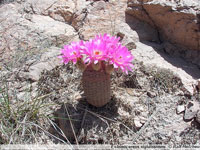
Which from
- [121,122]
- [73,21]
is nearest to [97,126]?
[121,122]

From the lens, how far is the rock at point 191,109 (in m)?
2.06

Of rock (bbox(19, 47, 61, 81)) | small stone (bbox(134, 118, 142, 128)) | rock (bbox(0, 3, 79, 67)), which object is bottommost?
small stone (bbox(134, 118, 142, 128))

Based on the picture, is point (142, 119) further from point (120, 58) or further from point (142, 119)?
point (120, 58)

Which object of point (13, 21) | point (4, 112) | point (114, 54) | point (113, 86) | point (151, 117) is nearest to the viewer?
point (114, 54)

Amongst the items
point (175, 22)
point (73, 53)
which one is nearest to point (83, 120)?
point (73, 53)

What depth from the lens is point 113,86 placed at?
2.37 meters

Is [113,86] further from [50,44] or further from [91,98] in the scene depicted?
[50,44]

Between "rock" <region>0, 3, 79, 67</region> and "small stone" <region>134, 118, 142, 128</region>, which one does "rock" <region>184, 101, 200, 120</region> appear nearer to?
"small stone" <region>134, 118, 142, 128</region>

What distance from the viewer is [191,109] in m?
2.09

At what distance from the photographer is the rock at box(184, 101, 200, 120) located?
2.06 m

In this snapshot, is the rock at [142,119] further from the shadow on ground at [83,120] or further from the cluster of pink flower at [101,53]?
the cluster of pink flower at [101,53]

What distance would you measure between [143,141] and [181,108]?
1.55 ft

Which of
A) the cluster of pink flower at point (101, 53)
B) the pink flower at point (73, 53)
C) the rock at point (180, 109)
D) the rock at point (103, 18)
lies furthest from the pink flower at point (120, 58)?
the rock at point (103, 18)

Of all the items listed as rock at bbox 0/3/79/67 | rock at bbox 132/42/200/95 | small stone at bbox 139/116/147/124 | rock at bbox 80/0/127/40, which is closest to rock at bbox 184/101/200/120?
rock at bbox 132/42/200/95
